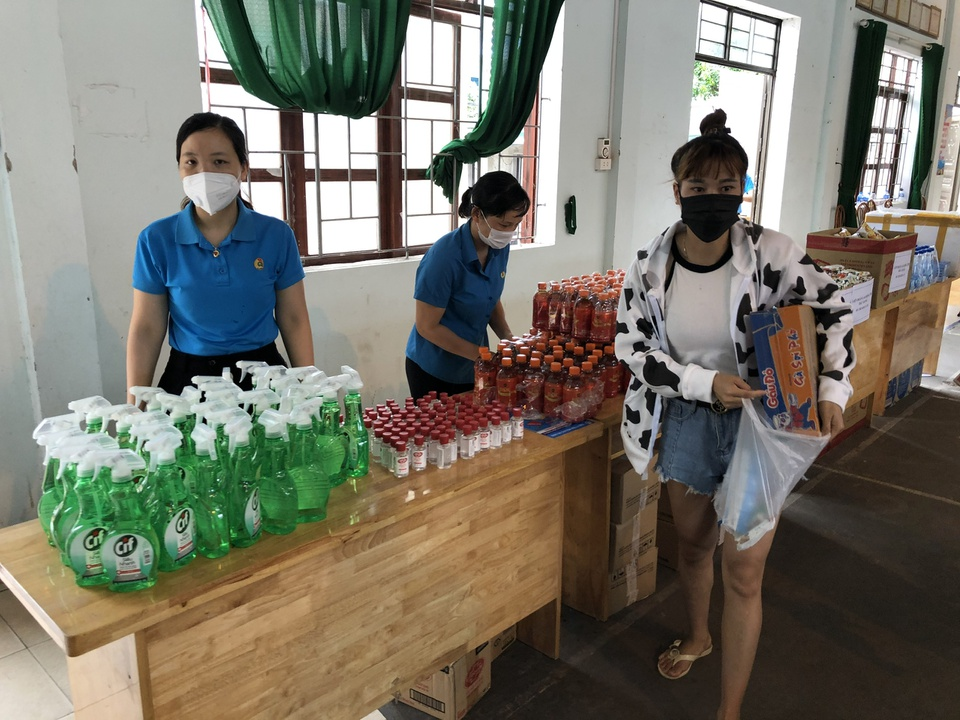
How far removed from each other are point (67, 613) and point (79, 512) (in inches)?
6.5

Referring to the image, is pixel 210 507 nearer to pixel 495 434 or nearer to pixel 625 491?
pixel 495 434

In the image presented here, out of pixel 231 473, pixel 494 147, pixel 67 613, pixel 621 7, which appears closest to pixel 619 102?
pixel 621 7

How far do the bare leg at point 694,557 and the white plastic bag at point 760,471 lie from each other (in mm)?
186

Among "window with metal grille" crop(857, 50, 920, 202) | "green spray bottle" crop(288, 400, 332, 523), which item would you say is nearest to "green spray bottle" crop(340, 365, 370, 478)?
"green spray bottle" crop(288, 400, 332, 523)

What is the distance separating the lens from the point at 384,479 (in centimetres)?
168

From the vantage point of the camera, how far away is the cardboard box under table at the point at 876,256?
12.7ft

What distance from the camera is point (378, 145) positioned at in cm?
397

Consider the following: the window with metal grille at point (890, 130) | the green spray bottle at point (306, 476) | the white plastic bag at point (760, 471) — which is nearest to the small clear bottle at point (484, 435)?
the green spray bottle at point (306, 476)

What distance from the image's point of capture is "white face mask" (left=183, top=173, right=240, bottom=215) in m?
1.89

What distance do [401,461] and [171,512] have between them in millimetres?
558

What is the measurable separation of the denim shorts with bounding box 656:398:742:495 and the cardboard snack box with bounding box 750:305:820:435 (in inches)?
5.8

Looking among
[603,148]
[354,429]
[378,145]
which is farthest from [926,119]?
[354,429]

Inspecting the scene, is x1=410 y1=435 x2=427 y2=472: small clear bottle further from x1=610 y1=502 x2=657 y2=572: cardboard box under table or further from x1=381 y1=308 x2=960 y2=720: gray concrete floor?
x1=610 y1=502 x2=657 y2=572: cardboard box under table

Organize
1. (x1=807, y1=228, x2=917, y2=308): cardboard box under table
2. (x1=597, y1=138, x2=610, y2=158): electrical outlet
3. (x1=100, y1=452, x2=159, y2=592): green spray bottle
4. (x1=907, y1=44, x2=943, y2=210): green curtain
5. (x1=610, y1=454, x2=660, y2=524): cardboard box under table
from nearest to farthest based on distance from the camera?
1. (x1=100, y1=452, x2=159, y2=592): green spray bottle
2. (x1=610, y1=454, x2=660, y2=524): cardboard box under table
3. (x1=807, y1=228, x2=917, y2=308): cardboard box under table
4. (x1=597, y1=138, x2=610, y2=158): electrical outlet
5. (x1=907, y1=44, x2=943, y2=210): green curtain
